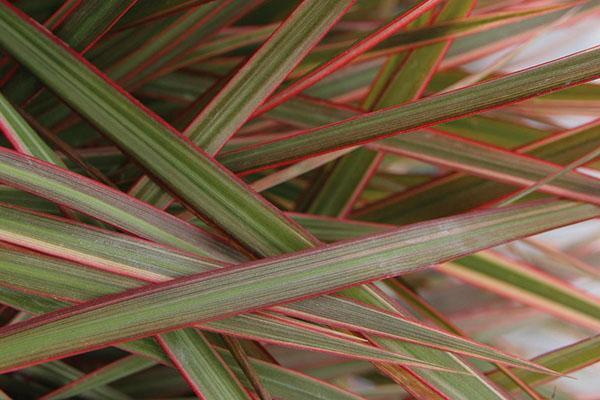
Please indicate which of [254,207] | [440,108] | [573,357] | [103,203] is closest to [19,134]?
[103,203]

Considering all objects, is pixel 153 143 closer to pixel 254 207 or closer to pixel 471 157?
pixel 254 207

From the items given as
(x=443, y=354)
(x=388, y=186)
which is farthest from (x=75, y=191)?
(x=388, y=186)

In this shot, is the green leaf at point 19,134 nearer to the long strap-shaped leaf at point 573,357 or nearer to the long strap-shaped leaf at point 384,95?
the long strap-shaped leaf at point 384,95

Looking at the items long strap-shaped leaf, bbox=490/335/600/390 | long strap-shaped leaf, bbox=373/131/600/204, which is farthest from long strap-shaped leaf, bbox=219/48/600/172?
long strap-shaped leaf, bbox=490/335/600/390

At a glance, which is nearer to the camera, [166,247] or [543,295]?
[166,247]

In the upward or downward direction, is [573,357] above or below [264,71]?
below

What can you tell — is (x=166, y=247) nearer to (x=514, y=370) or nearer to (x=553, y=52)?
(x=514, y=370)
